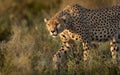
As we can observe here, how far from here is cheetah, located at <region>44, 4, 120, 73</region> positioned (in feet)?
39.9

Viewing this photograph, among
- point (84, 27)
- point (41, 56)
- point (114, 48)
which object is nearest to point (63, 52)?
point (41, 56)

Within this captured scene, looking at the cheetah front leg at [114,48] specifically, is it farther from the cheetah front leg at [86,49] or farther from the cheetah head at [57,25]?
the cheetah head at [57,25]

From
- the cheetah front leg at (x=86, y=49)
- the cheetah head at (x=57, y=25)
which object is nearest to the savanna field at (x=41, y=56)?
the cheetah front leg at (x=86, y=49)

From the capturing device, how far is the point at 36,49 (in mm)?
13227

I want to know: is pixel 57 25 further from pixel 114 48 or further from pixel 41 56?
pixel 114 48

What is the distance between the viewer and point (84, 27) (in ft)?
→ 40.7

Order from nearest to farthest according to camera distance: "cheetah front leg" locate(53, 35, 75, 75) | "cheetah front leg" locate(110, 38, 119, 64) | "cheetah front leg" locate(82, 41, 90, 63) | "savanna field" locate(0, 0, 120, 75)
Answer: "savanna field" locate(0, 0, 120, 75), "cheetah front leg" locate(82, 41, 90, 63), "cheetah front leg" locate(53, 35, 75, 75), "cheetah front leg" locate(110, 38, 119, 64)

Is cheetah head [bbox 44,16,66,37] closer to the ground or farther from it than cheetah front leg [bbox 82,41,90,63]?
farther from it

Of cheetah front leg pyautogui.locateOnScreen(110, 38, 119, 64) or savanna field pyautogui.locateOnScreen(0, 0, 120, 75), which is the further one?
cheetah front leg pyautogui.locateOnScreen(110, 38, 119, 64)

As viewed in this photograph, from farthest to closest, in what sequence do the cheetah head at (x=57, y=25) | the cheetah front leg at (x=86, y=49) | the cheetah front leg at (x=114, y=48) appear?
the cheetah front leg at (x=114, y=48), the cheetah front leg at (x=86, y=49), the cheetah head at (x=57, y=25)

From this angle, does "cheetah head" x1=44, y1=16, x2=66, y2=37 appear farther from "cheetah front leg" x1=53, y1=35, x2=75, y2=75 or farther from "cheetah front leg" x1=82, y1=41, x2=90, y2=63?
"cheetah front leg" x1=82, y1=41, x2=90, y2=63

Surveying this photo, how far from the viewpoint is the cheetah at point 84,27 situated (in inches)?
479

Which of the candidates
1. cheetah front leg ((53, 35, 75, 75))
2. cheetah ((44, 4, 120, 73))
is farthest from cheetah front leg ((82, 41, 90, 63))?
cheetah front leg ((53, 35, 75, 75))

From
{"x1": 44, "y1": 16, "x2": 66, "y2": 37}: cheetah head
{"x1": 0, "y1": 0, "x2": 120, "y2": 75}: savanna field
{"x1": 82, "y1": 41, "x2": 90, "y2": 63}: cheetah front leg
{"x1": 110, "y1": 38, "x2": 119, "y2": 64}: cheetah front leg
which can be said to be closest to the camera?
{"x1": 0, "y1": 0, "x2": 120, "y2": 75}: savanna field
